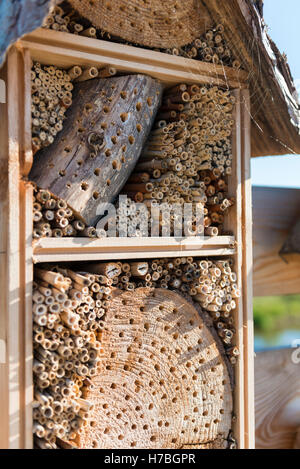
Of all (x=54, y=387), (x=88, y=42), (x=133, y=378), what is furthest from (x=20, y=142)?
(x=133, y=378)

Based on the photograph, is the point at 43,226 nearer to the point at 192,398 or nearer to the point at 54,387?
the point at 54,387

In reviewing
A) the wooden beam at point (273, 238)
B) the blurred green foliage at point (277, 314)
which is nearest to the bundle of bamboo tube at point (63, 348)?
the wooden beam at point (273, 238)

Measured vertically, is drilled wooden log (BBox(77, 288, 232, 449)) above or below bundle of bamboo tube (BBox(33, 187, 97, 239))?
below

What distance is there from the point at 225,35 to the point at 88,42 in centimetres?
53

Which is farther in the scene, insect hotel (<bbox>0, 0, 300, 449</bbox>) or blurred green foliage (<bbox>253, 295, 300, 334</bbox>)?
blurred green foliage (<bbox>253, 295, 300, 334</bbox>)

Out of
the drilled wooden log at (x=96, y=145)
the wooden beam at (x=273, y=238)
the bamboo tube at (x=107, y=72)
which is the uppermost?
the bamboo tube at (x=107, y=72)

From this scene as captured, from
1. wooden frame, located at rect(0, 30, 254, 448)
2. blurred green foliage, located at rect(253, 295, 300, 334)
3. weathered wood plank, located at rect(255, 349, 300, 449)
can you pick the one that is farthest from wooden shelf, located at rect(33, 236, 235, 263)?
blurred green foliage, located at rect(253, 295, 300, 334)

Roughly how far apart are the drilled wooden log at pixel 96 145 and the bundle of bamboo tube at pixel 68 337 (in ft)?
0.61

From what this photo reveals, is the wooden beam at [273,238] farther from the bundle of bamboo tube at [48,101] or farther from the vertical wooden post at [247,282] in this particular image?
the bundle of bamboo tube at [48,101]

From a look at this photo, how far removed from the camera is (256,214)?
2.37m

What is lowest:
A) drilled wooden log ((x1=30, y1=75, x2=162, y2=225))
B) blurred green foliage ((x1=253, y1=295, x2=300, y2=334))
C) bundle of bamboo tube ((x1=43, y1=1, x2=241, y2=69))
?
blurred green foliage ((x1=253, y1=295, x2=300, y2=334))

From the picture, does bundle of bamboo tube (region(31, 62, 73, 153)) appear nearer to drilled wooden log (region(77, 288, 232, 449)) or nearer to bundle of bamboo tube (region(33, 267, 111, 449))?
bundle of bamboo tube (region(33, 267, 111, 449))

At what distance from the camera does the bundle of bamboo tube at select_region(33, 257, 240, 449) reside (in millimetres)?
1316

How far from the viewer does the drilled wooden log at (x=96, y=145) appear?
1.41m
